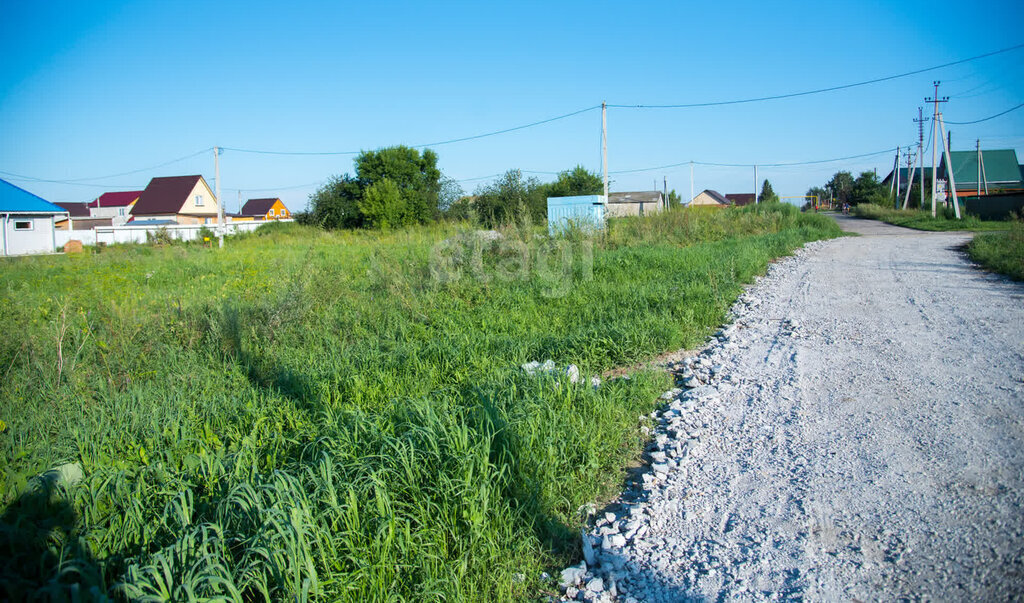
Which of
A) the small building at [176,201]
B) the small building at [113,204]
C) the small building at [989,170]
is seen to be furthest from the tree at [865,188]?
the small building at [113,204]

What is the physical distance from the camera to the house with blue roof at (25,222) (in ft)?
91.9

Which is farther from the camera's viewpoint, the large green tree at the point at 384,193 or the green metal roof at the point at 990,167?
the green metal roof at the point at 990,167

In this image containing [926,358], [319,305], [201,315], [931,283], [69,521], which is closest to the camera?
[69,521]

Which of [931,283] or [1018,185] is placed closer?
[931,283]

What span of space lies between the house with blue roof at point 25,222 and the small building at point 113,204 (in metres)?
34.4

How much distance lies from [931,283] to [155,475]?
11067mm

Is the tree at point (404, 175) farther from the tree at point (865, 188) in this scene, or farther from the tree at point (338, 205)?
the tree at point (865, 188)

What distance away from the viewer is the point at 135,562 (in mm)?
2465

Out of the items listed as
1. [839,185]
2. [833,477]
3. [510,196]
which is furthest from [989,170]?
[833,477]

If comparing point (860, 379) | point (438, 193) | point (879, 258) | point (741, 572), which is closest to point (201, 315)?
point (741, 572)

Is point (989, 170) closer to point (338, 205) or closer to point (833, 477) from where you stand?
point (338, 205)

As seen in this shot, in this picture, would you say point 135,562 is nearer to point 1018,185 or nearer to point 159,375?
point 159,375

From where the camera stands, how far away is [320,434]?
12.8 feet

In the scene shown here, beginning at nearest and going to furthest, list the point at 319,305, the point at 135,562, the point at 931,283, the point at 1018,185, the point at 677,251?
the point at 135,562 → the point at 319,305 → the point at 931,283 → the point at 677,251 → the point at 1018,185
